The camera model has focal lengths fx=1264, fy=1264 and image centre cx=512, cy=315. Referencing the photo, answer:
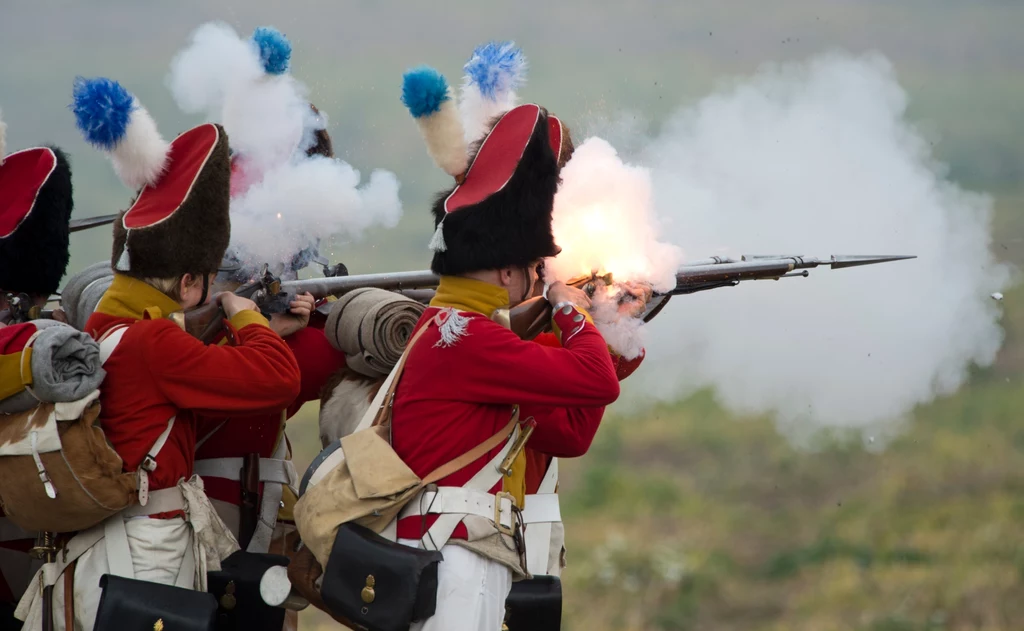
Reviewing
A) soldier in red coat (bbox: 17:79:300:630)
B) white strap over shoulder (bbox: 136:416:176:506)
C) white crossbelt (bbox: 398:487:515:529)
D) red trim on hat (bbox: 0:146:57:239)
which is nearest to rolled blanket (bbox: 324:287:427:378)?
soldier in red coat (bbox: 17:79:300:630)

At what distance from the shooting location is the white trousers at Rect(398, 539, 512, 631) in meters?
3.37

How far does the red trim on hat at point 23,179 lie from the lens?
4.50 m

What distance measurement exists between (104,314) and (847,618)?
3956mm

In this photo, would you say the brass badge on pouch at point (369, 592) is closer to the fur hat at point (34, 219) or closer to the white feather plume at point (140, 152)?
the white feather plume at point (140, 152)

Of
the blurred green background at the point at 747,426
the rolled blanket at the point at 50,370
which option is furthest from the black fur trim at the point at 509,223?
the blurred green background at the point at 747,426

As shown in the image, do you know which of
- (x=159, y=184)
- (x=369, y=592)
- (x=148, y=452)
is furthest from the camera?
(x=159, y=184)

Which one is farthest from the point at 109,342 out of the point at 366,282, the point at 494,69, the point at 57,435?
the point at 494,69

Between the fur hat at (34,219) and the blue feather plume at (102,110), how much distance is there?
877 millimetres

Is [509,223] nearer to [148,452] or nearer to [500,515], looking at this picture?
[500,515]

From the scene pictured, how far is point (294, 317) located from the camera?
4.34m

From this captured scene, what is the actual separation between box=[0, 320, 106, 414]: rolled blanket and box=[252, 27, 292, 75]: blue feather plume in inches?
50.2

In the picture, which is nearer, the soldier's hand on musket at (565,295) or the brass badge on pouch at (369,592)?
the brass badge on pouch at (369,592)

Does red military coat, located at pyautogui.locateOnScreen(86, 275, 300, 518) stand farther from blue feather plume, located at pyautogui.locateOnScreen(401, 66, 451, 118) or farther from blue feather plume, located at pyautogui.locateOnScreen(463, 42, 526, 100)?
blue feather plume, located at pyautogui.locateOnScreen(463, 42, 526, 100)

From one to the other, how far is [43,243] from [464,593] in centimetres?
214
